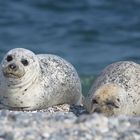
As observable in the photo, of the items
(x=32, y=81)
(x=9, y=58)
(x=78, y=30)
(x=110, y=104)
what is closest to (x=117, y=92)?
(x=110, y=104)

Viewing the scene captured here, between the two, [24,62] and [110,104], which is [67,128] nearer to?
[110,104]

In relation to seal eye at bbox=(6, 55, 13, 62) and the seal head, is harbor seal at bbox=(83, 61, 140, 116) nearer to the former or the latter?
the seal head

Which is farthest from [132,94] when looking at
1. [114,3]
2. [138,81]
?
[114,3]

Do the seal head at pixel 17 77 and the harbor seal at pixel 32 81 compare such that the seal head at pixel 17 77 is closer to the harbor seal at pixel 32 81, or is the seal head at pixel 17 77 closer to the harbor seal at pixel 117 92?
the harbor seal at pixel 32 81

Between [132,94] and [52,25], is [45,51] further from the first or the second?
[132,94]

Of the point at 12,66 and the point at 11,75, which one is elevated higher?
the point at 12,66

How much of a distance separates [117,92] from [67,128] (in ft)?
5.70

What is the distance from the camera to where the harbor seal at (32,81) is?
28.2 feet

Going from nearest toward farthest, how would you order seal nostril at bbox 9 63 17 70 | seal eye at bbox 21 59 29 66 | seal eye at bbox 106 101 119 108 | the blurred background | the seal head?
seal eye at bbox 106 101 119 108
seal nostril at bbox 9 63 17 70
the seal head
seal eye at bbox 21 59 29 66
the blurred background

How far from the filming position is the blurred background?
57.4 ft

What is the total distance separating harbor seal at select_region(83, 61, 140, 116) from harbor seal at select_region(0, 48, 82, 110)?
60cm

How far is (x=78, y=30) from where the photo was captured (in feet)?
64.8

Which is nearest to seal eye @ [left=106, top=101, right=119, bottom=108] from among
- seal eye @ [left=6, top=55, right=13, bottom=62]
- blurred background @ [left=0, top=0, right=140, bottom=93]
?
seal eye @ [left=6, top=55, right=13, bottom=62]

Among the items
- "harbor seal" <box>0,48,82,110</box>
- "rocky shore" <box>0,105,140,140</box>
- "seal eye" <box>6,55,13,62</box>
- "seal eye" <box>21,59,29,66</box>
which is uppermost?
"seal eye" <box>6,55,13,62</box>
